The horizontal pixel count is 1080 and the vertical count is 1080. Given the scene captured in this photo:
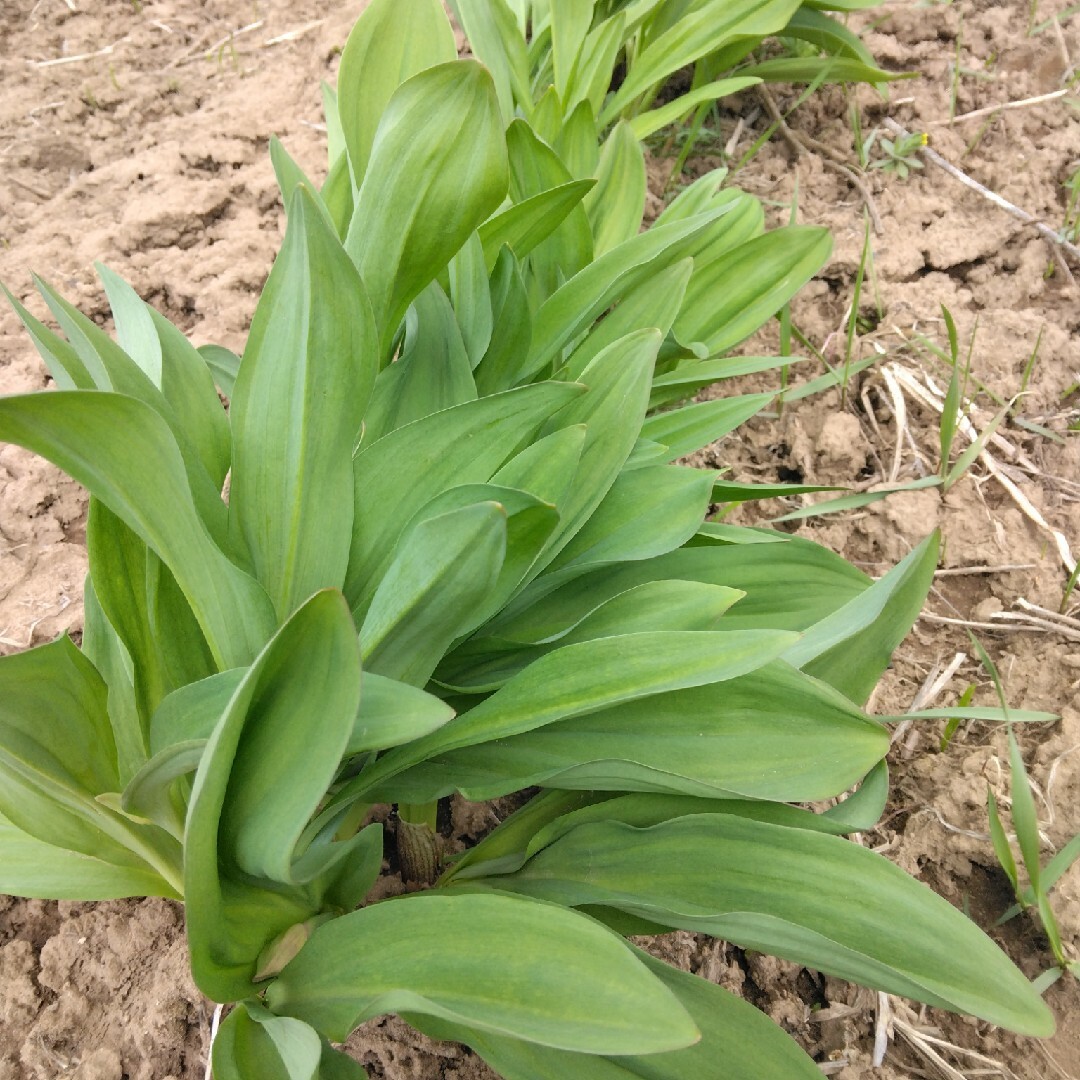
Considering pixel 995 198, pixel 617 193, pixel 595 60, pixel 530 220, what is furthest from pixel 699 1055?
pixel 995 198

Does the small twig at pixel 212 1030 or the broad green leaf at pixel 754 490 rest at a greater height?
the broad green leaf at pixel 754 490

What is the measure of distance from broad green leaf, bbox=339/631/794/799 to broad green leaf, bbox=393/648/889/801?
0.12 ft

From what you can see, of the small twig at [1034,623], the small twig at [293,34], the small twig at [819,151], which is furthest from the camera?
the small twig at [293,34]

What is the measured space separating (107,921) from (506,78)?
1433 millimetres

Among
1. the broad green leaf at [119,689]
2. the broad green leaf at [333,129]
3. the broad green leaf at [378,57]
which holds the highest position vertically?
the broad green leaf at [378,57]

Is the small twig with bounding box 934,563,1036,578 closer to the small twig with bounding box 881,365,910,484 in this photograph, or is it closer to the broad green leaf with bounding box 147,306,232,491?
the small twig with bounding box 881,365,910,484

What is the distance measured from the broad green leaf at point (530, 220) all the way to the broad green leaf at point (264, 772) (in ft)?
2.40

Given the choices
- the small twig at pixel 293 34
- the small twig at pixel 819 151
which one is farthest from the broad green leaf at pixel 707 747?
the small twig at pixel 293 34

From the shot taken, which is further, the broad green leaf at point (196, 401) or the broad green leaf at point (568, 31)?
the broad green leaf at point (568, 31)

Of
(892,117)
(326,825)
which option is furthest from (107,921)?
(892,117)

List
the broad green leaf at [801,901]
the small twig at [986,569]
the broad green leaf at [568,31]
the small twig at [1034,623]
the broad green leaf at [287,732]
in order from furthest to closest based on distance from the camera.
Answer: the broad green leaf at [568,31], the small twig at [986,569], the small twig at [1034,623], the broad green leaf at [801,901], the broad green leaf at [287,732]

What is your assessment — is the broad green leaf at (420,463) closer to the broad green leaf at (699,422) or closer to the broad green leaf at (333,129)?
the broad green leaf at (699,422)

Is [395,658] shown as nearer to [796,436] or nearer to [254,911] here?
[254,911]

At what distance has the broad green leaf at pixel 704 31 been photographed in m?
1.90
